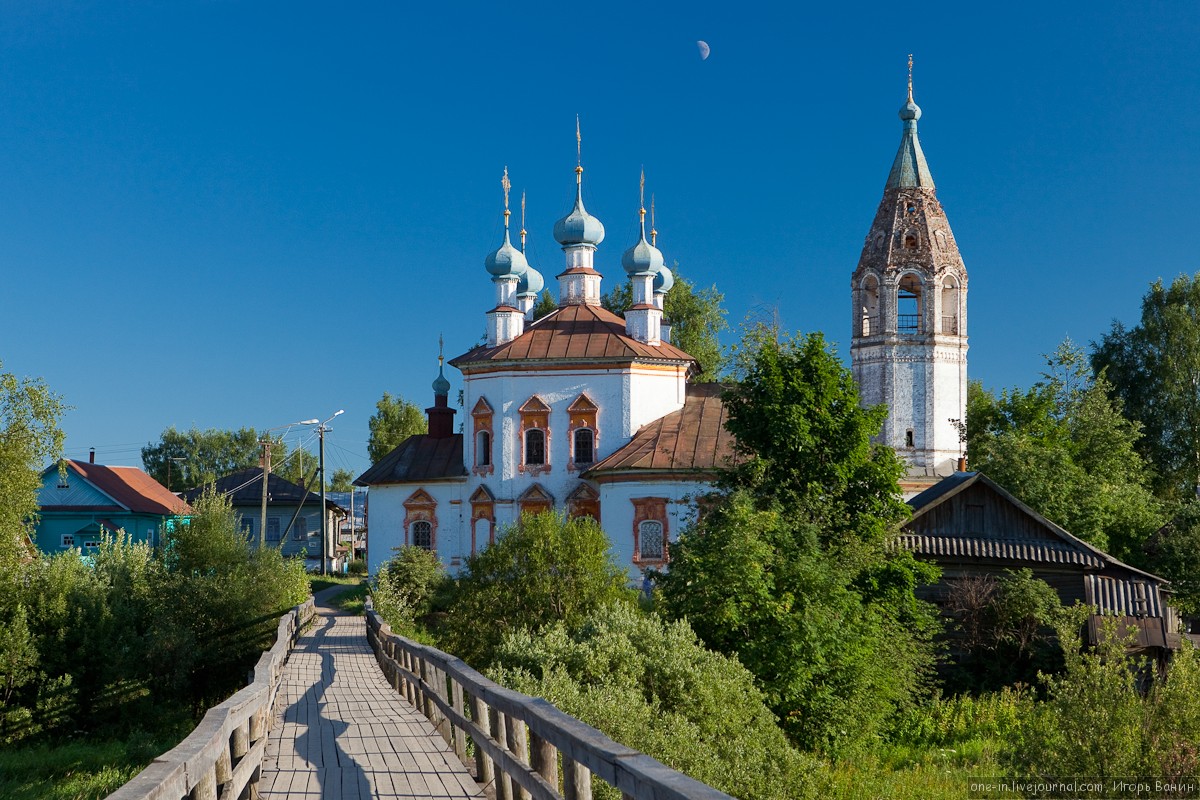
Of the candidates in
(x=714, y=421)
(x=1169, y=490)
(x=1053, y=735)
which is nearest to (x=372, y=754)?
(x=1053, y=735)

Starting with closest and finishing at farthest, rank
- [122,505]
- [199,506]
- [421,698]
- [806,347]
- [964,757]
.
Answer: [421,698], [964,757], [806,347], [199,506], [122,505]

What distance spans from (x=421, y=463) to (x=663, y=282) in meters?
14.1

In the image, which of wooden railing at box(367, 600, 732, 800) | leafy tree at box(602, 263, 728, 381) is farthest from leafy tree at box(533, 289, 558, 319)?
wooden railing at box(367, 600, 732, 800)

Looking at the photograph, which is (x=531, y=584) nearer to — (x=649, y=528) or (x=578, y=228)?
(x=649, y=528)

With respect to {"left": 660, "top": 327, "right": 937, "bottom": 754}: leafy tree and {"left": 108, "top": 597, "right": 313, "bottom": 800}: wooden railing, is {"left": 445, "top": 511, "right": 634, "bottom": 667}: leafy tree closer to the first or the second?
{"left": 660, "top": 327, "right": 937, "bottom": 754}: leafy tree

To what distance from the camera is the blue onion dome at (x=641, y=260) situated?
43125 millimetres

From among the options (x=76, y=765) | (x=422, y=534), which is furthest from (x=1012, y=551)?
(x=422, y=534)

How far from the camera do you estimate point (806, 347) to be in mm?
27953


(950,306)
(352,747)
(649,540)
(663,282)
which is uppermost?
(663,282)

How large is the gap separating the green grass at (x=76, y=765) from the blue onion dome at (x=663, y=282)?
1145 inches

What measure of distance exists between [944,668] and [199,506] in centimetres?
1874

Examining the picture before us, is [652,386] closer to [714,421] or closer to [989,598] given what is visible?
[714,421]

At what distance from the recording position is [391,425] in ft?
230

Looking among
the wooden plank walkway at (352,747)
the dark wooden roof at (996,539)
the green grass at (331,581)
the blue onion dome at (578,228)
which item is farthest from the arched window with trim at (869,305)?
the wooden plank walkway at (352,747)
